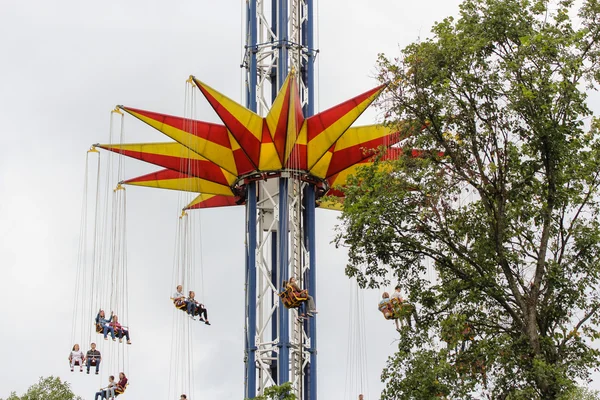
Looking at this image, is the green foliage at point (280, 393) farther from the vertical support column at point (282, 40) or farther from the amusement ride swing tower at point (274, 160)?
the vertical support column at point (282, 40)

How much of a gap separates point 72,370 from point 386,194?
9937 mm

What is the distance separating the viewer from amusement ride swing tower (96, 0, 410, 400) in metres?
32.8

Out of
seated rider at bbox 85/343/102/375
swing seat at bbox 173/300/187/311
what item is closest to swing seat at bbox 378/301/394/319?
swing seat at bbox 173/300/187/311

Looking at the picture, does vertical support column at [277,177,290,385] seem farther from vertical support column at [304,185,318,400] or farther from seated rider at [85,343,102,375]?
seated rider at [85,343,102,375]

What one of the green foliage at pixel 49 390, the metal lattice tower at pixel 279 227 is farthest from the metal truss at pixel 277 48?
the green foliage at pixel 49 390

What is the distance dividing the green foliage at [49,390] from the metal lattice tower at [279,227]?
692cm

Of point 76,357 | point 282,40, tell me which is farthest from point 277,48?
point 76,357

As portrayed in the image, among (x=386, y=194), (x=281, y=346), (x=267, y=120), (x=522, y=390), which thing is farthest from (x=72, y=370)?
(x=522, y=390)

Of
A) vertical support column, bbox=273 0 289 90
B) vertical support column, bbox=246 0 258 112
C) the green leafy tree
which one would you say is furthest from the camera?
vertical support column, bbox=246 0 258 112

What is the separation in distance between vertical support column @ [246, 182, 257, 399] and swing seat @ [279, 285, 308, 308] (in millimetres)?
3696

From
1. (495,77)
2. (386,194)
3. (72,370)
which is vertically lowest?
(72,370)

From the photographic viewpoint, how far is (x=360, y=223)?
25875 mm

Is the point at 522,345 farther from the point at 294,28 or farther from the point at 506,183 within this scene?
the point at 294,28

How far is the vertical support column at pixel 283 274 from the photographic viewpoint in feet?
106
